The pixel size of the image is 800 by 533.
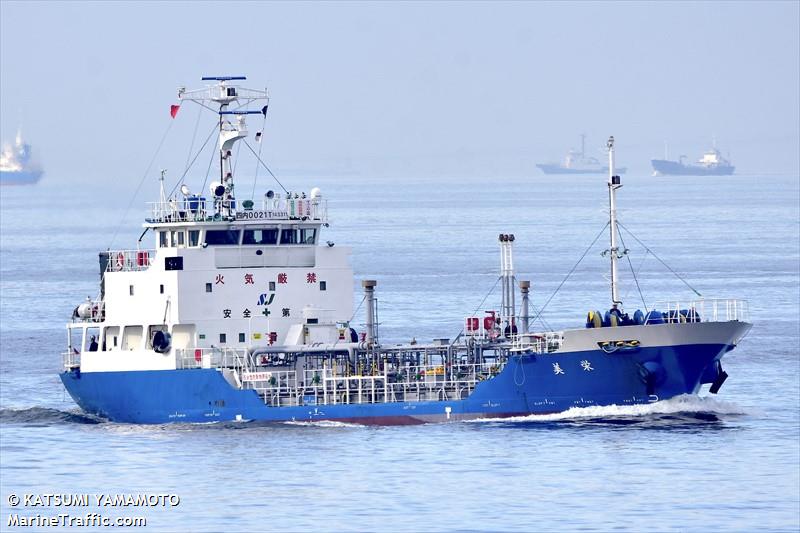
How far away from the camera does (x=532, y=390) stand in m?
53.1

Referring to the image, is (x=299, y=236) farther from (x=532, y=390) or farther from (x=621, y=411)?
(x=621, y=411)

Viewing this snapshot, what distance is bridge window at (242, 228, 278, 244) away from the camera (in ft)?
184

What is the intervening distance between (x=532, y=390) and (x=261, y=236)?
29.5ft

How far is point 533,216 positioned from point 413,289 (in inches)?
3658

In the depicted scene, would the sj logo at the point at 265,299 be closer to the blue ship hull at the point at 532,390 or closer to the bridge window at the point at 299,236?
the bridge window at the point at 299,236

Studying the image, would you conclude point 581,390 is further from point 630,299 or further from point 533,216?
point 533,216

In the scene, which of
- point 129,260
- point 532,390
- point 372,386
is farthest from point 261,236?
point 532,390

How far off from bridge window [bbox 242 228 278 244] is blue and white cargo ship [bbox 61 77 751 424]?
0.13 feet

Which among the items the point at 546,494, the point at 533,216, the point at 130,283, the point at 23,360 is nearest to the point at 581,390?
the point at 546,494

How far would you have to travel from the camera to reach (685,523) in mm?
40750

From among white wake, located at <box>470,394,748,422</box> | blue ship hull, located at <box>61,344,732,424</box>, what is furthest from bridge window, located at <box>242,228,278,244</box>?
white wake, located at <box>470,394,748,422</box>

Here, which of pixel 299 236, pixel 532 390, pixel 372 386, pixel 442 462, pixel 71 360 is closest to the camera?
pixel 442 462

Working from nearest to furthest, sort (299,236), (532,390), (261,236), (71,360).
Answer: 1. (532,390)
2. (261,236)
3. (299,236)
4. (71,360)

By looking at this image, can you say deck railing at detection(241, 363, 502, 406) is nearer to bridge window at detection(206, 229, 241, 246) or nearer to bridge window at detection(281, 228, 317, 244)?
bridge window at detection(206, 229, 241, 246)
